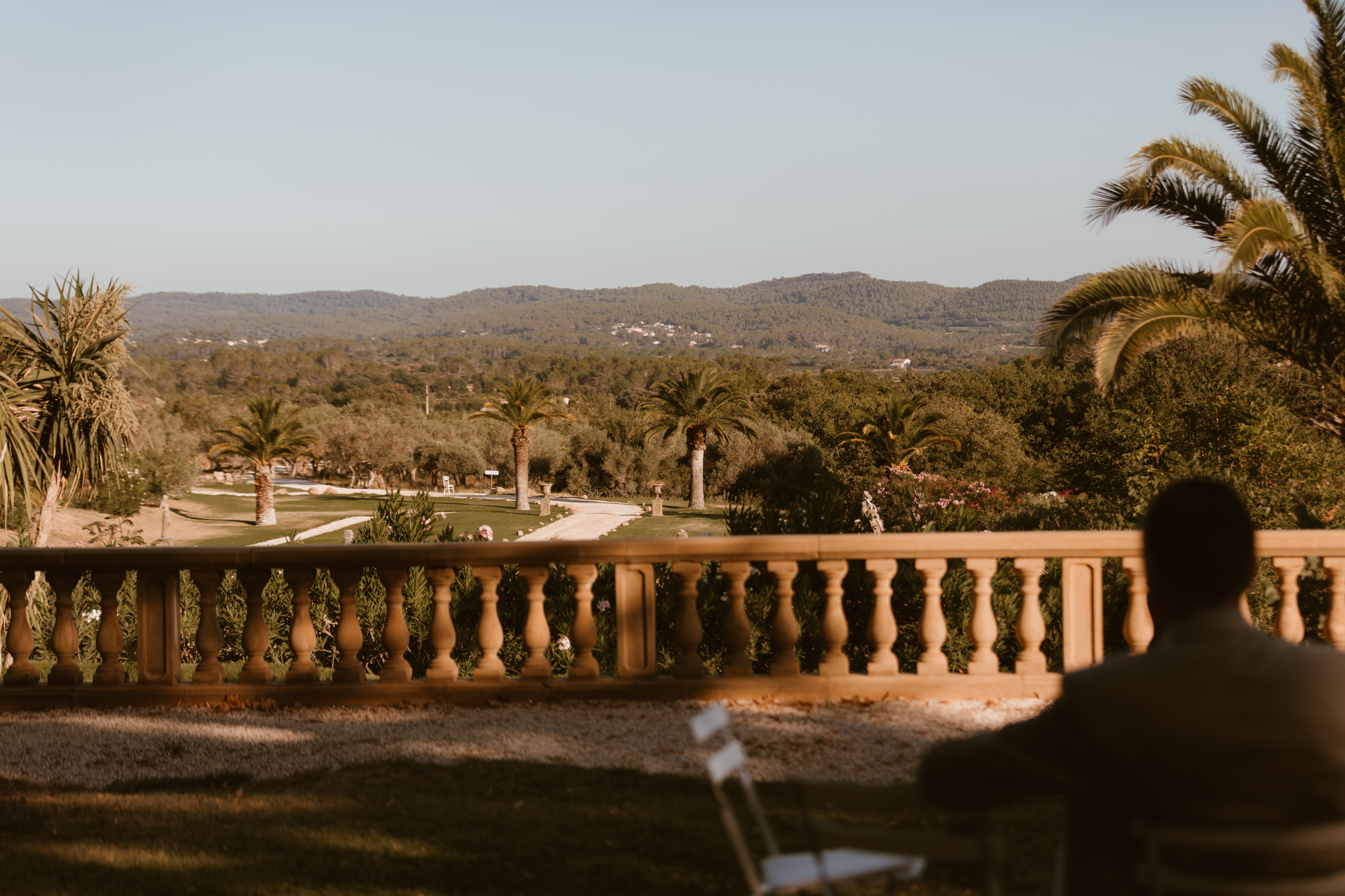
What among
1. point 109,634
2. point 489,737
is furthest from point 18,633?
point 489,737

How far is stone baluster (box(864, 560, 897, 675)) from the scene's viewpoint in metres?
6.16

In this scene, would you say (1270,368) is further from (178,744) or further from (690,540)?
(178,744)

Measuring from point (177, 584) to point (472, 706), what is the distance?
186 centimetres

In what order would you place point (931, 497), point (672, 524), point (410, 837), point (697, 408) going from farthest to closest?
point (697, 408), point (672, 524), point (931, 497), point (410, 837)

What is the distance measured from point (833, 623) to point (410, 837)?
2.99 metres

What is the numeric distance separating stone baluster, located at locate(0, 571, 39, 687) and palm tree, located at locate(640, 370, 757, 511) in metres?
47.1

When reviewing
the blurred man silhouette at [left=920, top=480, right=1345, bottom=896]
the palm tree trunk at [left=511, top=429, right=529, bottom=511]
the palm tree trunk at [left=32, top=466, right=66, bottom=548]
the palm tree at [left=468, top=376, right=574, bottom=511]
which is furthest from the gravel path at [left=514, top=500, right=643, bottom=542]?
the blurred man silhouette at [left=920, top=480, right=1345, bottom=896]

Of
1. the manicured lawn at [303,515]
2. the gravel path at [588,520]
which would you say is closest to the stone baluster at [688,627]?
the gravel path at [588,520]

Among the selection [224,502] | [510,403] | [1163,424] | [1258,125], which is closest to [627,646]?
[1258,125]

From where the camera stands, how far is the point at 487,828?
405cm

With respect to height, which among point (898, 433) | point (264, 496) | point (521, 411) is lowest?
point (264, 496)

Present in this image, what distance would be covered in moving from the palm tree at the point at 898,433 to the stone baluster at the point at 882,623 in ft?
112

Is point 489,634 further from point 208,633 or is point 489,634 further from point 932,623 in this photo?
point 932,623

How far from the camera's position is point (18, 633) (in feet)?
20.3
